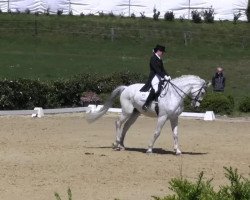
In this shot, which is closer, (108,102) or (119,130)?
(119,130)

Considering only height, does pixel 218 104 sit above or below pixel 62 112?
above

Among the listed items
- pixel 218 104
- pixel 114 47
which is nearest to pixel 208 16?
pixel 114 47

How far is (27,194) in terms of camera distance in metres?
11.3

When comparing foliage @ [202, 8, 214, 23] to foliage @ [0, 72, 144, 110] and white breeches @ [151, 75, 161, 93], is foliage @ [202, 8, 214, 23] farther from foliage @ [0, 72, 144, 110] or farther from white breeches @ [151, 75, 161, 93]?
white breeches @ [151, 75, 161, 93]

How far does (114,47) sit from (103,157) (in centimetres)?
2538

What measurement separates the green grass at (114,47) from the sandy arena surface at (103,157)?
8.69 meters

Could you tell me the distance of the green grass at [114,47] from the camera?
33938 millimetres

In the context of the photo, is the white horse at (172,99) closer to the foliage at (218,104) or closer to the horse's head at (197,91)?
the horse's head at (197,91)

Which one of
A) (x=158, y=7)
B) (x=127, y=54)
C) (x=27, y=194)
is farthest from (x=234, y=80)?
(x=27, y=194)

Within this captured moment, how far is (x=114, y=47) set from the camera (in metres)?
40.9

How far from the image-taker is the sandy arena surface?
1202 centimetres

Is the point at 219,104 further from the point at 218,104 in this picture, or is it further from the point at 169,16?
the point at 169,16

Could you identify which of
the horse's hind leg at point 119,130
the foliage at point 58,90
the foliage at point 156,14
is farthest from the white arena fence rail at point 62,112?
the foliage at point 156,14

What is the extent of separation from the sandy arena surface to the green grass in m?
8.69
